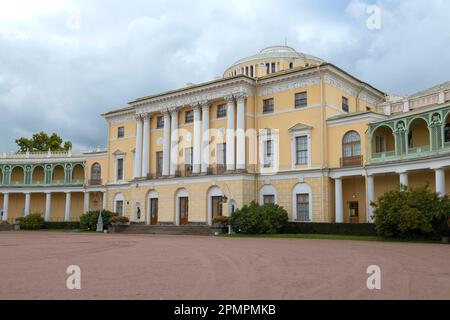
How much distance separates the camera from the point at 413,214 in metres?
23.0

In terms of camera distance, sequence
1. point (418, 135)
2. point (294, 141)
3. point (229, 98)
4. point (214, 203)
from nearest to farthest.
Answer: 1. point (418, 135)
2. point (294, 141)
3. point (229, 98)
4. point (214, 203)

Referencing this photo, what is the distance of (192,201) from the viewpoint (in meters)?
38.9

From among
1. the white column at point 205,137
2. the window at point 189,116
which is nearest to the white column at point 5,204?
the window at point 189,116

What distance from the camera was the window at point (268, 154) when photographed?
36.4 m

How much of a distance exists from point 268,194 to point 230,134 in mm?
5662

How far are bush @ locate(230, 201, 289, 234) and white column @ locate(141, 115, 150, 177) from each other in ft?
43.4

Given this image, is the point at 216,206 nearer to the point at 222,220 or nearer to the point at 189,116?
the point at 222,220

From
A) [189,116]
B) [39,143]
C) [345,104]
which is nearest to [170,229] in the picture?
[189,116]

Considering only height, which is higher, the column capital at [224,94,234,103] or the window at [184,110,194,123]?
the column capital at [224,94,234,103]

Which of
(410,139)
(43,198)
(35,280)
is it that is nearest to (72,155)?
(43,198)

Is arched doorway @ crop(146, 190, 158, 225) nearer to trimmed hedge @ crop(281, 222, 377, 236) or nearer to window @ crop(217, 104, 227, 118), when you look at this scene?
window @ crop(217, 104, 227, 118)

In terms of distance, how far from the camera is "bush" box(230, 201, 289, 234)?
31.6 meters

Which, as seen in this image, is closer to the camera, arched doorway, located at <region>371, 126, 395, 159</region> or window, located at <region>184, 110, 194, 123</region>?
arched doorway, located at <region>371, 126, 395, 159</region>

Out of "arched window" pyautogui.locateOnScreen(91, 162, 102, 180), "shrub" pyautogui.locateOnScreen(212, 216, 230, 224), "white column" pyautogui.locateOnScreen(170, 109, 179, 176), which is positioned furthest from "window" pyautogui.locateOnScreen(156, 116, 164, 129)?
"shrub" pyautogui.locateOnScreen(212, 216, 230, 224)
